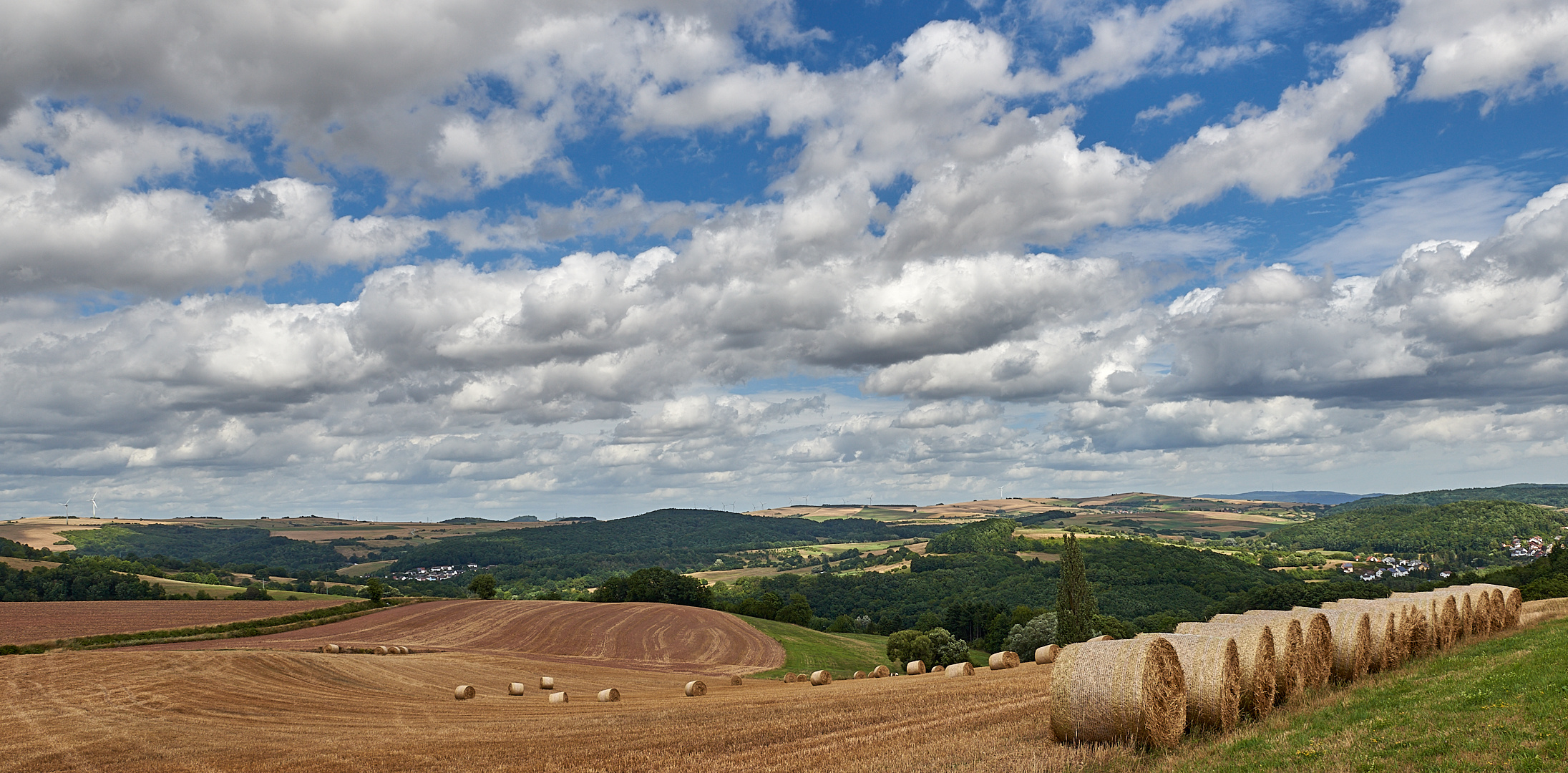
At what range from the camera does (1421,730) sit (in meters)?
12.9

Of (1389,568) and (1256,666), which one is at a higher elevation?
(1256,666)

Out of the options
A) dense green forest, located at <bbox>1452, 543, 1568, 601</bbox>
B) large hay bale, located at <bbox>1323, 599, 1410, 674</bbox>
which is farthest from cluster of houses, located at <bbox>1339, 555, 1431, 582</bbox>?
large hay bale, located at <bbox>1323, 599, 1410, 674</bbox>

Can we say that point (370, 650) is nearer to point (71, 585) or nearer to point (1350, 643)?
point (1350, 643)

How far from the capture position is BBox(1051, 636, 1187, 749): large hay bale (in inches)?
Answer: 557

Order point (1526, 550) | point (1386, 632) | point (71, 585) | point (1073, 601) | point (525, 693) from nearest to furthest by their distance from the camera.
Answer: point (1386, 632) < point (525, 693) < point (1073, 601) < point (71, 585) < point (1526, 550)

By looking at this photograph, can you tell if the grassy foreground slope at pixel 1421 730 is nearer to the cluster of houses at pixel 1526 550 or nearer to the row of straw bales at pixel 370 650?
the row of straw bales at pixel 370 650

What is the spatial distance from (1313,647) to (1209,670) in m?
5.15

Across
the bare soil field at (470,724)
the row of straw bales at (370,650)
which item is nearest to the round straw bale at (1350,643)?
the bare soil field at (470,724)

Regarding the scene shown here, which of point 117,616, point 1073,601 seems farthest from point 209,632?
point 1073,601

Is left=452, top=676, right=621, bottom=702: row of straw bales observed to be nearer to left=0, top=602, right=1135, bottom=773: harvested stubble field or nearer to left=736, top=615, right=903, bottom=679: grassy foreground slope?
left=0, top=602, right=1135, bottom=773: harvested stubble field

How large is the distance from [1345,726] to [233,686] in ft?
105

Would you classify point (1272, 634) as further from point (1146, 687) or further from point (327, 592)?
point (327, 592)

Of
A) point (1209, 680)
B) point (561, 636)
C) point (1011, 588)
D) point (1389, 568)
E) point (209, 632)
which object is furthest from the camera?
point (1389, 568)

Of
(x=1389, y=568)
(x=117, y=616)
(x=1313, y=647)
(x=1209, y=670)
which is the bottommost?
(x=1389, y=568)
